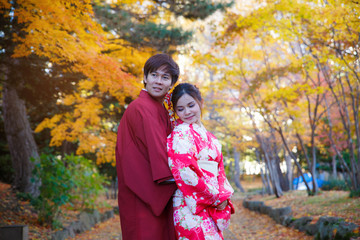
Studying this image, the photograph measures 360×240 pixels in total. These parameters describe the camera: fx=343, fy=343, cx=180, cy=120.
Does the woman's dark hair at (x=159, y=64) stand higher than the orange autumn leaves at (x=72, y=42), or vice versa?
the orange autumn leaves at (x=72, y=42)

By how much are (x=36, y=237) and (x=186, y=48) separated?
19.0ft

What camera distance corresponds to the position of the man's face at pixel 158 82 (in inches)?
91.9

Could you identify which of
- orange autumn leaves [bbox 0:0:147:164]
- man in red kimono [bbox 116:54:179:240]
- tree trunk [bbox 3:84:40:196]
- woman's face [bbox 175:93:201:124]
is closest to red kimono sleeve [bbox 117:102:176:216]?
man in red kimono [bbox 116:54:179:240]

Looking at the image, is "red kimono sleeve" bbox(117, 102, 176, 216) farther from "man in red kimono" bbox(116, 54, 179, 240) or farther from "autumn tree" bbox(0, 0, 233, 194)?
"autumn tree" bbox(0, 0, 233, 194)

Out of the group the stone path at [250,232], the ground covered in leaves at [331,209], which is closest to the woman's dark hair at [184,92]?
the ground covered in leaves at [331,209]

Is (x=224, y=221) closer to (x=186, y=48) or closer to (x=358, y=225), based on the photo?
(x=358, y=225)

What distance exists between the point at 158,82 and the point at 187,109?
0.27 meters

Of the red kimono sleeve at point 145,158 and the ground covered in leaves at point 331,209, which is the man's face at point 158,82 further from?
the ground covered in leaves at point 331,209

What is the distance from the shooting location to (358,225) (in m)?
4.54

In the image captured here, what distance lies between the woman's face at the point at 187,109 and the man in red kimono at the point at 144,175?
0.12 m

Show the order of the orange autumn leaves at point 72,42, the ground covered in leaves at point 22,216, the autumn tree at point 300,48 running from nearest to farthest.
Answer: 1. the orange autumn leaves at point 72,42
2. the ground covered in leaves at point 22,216
3. the autumn tree at point 300,48

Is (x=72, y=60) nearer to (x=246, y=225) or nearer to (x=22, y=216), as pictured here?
(x=22, y=216)

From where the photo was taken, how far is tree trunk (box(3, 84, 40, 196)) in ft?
27.4

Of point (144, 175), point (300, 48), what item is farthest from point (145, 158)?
point (300, 48)
